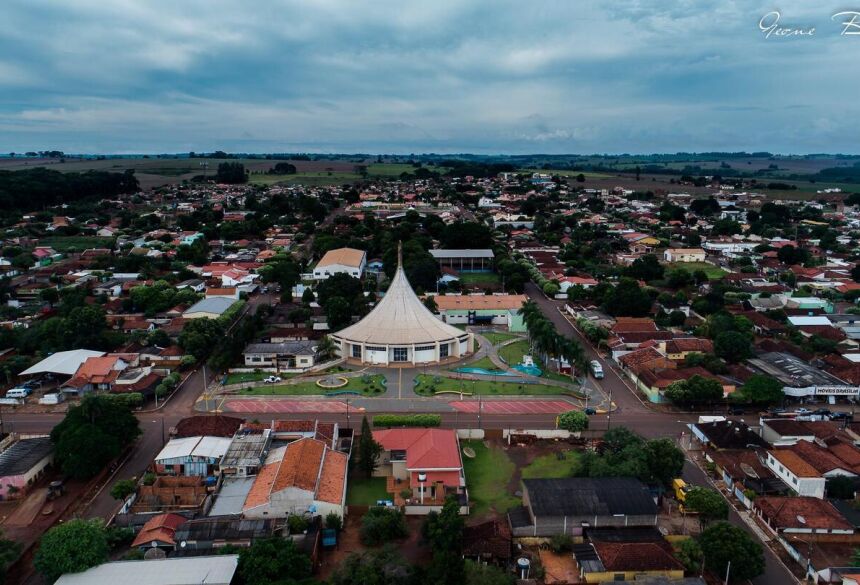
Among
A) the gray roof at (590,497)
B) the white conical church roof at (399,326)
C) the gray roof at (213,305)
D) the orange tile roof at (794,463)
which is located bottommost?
the orange tile roof at (794,463)

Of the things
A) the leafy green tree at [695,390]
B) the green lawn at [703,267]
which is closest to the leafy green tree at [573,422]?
the leafy green tree at [695,390]

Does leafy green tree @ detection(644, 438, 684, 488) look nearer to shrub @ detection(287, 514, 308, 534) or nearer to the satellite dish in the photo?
shrub @ detection(287, 514, 308, 534)

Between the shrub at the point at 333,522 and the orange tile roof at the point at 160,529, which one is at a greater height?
the orange tile roof at the point at 160,529

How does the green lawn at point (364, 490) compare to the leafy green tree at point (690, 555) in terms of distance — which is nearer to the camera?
the leafy green tree at point (690, 555)

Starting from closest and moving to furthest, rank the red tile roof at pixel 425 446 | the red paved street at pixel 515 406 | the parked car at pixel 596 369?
1. the red tile roof at pixel 425 446
2. the red paved street at pixel 515 406
3. the parked car at pixel 596 369

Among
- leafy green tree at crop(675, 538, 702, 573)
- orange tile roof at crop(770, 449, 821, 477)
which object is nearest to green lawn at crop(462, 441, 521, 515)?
leafy green tree at crop(675, 538, 702, 573)

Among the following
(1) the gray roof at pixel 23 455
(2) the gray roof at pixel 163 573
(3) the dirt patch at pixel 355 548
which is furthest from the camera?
(1) the gray roof at pixel 23 455

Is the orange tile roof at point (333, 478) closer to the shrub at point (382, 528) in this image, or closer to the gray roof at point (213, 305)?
the shrub at point (382, 528)
